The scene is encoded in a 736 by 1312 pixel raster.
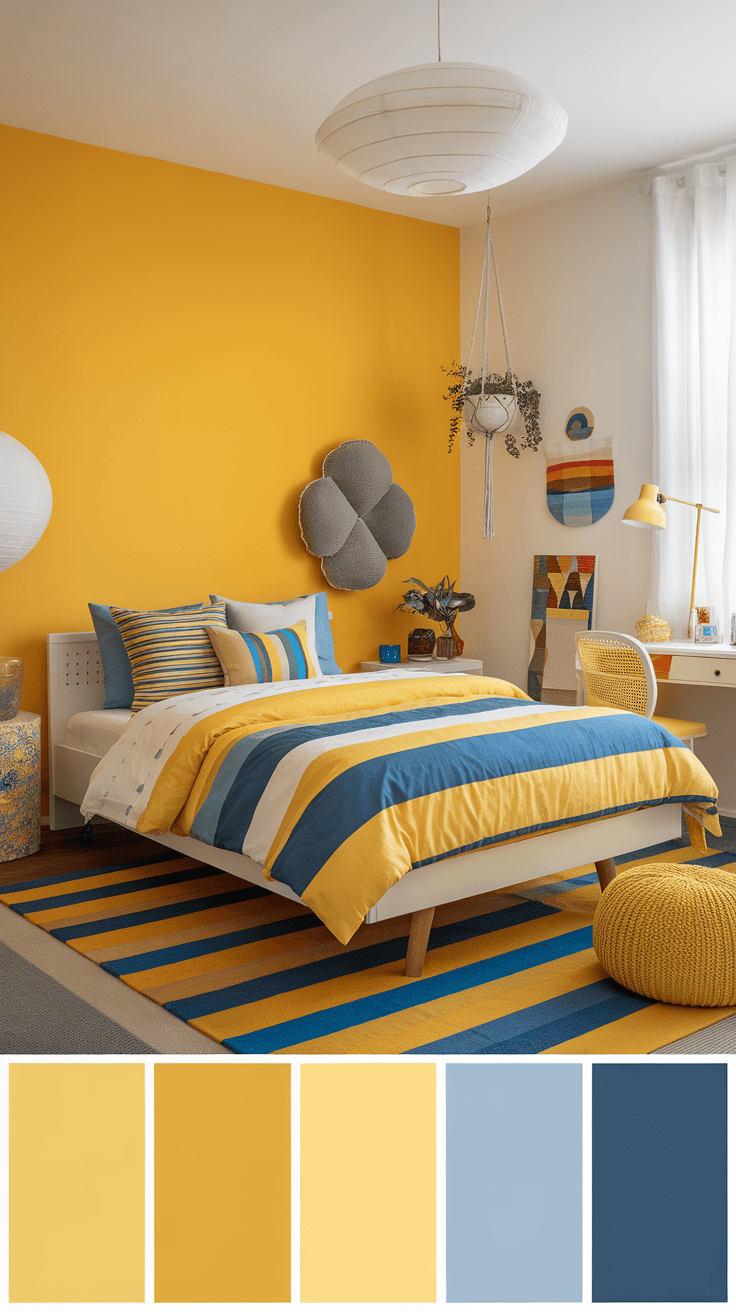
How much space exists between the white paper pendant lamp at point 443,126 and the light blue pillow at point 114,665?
2.06 m

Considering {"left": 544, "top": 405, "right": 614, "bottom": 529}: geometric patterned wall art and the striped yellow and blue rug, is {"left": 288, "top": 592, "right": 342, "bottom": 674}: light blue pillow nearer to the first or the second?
the striped yellow and blue rug

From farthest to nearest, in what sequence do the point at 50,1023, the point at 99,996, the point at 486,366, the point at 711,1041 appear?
the point at 486,366, the point at 99,996, the point at 50,1023, the point at 711,1041

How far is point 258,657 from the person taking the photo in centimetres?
405

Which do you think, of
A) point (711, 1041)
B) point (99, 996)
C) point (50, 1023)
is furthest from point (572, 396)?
point (50, 1023)

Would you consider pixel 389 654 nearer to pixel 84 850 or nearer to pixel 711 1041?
pixel 84 850

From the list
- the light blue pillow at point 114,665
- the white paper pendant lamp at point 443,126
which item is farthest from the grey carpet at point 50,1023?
the white paper pendant lamp at point 443,126

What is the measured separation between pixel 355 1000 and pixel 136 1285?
1.61 m

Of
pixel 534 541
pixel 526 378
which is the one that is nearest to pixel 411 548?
pixel 534 541

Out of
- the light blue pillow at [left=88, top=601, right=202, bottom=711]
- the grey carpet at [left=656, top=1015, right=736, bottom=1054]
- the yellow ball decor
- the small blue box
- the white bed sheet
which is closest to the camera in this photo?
the grey carpet at [left=656, top=1015, right=736, bottom=1054]

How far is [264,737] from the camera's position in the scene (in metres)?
3.05

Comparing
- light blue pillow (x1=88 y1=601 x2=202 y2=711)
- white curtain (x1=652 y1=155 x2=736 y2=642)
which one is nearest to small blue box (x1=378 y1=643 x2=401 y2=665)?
white curtain (x1=652 y1=155 x2=736 y2=642)

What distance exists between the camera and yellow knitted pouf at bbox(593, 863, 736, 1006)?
2.50 metres

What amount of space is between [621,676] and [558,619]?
1233 mm

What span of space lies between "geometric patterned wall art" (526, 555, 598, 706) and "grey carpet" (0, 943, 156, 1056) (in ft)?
10.7
